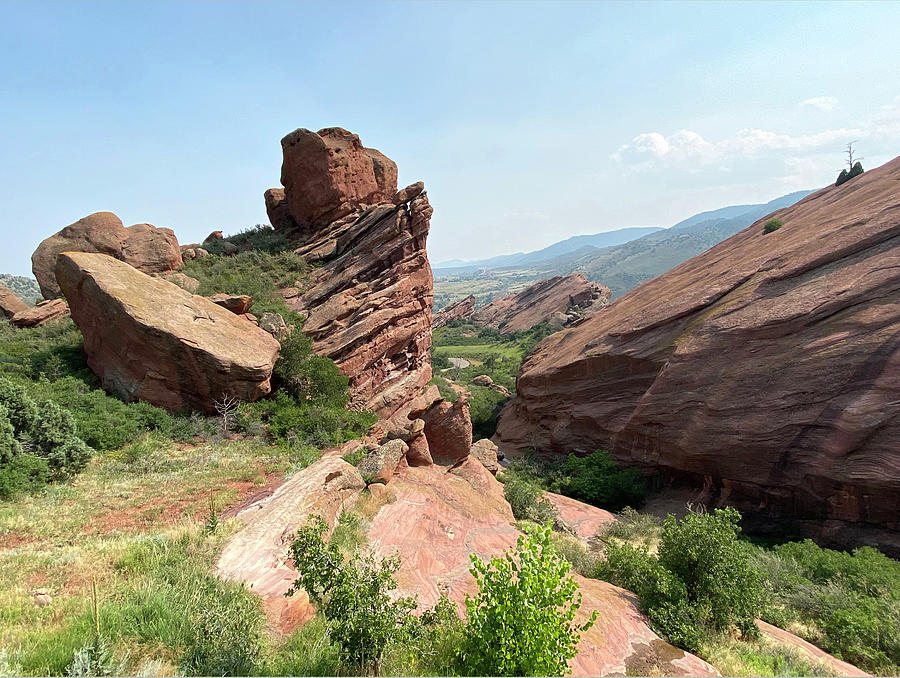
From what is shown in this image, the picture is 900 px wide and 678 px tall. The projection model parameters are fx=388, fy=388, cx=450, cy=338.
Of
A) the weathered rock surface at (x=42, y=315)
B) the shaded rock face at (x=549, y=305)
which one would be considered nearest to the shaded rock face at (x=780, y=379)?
the weathered rock surface at (x=42, y=315)

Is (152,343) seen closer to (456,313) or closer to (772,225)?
(772,225)

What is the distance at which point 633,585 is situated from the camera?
27.0ft

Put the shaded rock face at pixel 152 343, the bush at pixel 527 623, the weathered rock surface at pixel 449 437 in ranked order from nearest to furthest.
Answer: the bush at pixel 527 623, the shaded rock face at pixel 152 343, the weathered rock surface at pixel 449 437

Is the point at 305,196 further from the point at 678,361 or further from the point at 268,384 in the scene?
the point at 678,361

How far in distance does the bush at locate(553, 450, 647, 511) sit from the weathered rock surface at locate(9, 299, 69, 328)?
87.5ft

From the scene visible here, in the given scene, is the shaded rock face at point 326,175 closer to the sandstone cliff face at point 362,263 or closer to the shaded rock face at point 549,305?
the sandstone cliff face at point 362,263

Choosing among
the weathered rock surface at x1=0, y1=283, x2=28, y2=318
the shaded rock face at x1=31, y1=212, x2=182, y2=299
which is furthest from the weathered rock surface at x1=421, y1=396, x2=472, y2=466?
the weathered rock surface at x1=0, y1=283, x2=28, y2=318

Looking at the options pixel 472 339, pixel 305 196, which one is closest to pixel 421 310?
pixel 305 196

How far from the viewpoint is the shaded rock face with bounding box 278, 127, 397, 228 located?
89.8 ft

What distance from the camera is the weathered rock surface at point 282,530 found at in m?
5.46

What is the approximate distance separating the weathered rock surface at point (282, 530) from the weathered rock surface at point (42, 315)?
19.6 m

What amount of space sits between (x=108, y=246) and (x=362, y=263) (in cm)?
1645

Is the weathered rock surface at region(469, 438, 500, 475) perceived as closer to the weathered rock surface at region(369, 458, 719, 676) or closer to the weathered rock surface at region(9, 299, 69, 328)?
the weathered rock surface at region(369, 458, 719, 676)

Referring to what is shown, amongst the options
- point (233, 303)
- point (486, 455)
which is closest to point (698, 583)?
point (486, 455)
